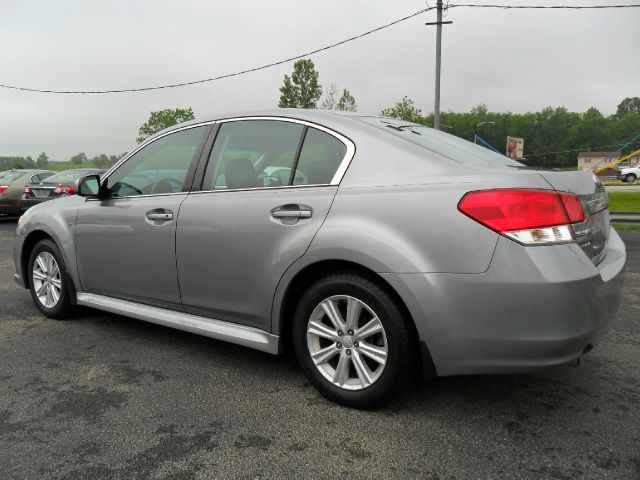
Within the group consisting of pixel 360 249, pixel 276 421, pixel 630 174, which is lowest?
pixel 630 174

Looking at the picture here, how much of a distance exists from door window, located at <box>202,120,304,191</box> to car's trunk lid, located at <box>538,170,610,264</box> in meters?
1.37

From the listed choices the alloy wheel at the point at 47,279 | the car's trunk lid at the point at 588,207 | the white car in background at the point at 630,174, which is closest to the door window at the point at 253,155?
the car's trunk lid at the point at 588,207

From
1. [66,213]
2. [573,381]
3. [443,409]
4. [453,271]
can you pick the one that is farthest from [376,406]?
[66,213]

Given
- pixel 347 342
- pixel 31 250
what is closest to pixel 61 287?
pixel 31 250

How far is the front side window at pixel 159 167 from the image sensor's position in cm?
358

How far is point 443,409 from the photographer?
2.76 m

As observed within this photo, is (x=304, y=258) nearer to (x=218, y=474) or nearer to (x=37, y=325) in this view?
(x=218, y=474)

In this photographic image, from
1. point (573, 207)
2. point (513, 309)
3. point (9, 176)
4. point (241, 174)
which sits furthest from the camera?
point (9, 176)

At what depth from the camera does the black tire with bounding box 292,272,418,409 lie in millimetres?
2539

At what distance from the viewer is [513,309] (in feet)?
7.52

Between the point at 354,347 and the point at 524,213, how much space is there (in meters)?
1.04

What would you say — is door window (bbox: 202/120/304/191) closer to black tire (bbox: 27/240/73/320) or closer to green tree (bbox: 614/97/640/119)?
black tire (bbox: 27/240/73/320)

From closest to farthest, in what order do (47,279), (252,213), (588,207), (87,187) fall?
(588,207)
(252,213)
(87,187)
(47,279)

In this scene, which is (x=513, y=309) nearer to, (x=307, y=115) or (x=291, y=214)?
(x=291, y=214)
